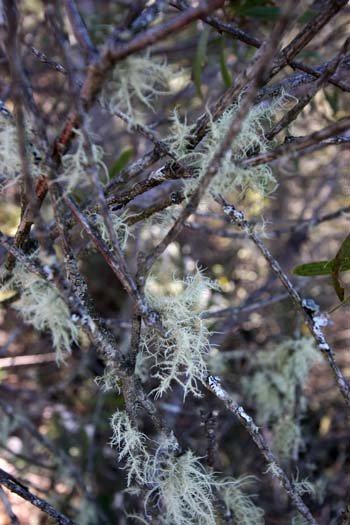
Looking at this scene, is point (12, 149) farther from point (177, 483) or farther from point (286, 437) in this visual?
point (286, 437)

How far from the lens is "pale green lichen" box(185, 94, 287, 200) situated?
521 millimetres

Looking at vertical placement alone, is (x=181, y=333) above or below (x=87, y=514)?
above

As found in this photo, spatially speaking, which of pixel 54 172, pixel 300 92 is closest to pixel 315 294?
pixel 300 92

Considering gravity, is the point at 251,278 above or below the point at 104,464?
above

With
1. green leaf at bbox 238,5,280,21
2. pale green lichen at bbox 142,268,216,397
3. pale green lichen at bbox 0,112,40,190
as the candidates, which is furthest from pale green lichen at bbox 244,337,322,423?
pale green lichen at bbox 0,112,40,190

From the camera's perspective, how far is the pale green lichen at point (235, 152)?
521 mm

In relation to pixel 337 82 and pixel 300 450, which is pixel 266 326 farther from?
pixel 337 82

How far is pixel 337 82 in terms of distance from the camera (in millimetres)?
728

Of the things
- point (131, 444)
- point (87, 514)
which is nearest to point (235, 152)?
point (131, 444)

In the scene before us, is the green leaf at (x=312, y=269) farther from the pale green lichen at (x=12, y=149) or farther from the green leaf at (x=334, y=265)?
the pale green lichen at (x=12, y=149)

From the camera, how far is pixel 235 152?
572 mm

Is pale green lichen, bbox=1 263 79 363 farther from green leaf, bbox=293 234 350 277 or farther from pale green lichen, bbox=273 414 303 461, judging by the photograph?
pale green lichen, bbox=273 414 303 461

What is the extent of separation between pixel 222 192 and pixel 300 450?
0.78 metres

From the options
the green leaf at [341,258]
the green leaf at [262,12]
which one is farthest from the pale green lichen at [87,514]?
the green leaf at [262,12]
